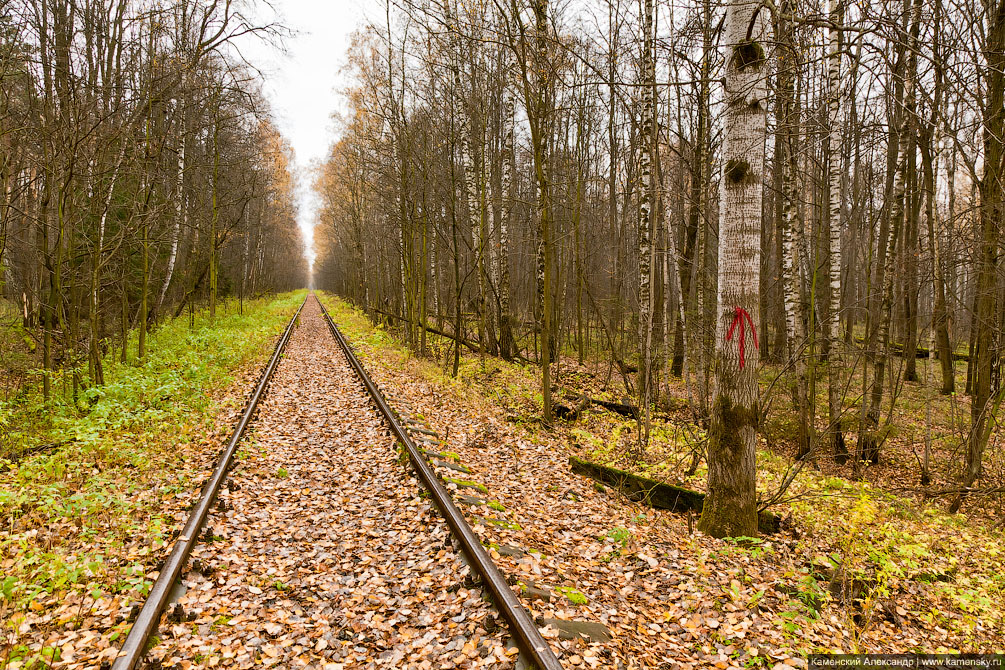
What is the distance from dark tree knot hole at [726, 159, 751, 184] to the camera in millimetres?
4699

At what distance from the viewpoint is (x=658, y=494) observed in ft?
20.6

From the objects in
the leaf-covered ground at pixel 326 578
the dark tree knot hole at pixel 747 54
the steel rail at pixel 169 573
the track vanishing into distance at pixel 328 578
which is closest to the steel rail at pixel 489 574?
the track vanishing into distance at pixel 328 578

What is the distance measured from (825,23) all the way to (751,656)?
4.59m

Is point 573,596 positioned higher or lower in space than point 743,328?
lower

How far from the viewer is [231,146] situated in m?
23.4

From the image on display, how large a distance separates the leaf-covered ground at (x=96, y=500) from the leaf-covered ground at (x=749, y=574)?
9.80ft

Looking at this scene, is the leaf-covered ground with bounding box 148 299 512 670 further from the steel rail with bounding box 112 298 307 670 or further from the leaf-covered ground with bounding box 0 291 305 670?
the leaf-covered ground with bounding box 0 291 305 670

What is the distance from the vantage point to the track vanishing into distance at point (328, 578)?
11.0 feet

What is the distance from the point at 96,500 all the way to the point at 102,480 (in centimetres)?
75

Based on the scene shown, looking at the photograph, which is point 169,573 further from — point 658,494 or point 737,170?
point 737,170

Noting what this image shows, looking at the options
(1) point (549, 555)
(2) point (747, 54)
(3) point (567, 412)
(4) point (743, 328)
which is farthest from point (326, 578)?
(3) point (567, 412)

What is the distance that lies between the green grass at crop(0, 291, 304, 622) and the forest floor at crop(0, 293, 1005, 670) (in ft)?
0.09

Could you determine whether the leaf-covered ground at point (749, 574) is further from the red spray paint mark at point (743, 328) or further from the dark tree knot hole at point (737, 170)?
the dark tree knot hole at point (737, 170)

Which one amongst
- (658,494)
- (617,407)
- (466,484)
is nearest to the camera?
(466,484)
